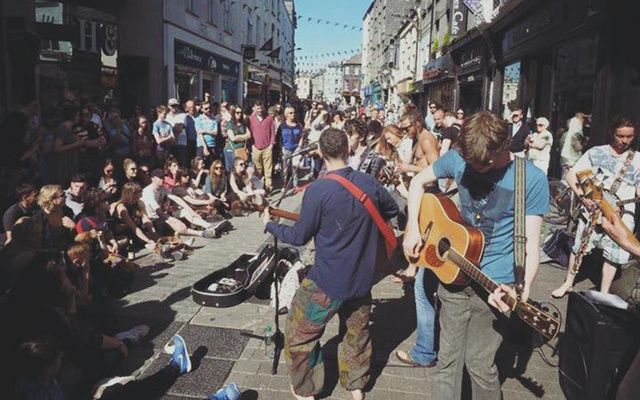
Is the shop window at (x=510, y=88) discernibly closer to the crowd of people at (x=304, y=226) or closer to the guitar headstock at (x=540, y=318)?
the crowd of people at (x=304, y=226)

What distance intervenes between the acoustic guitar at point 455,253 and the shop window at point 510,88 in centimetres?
1183

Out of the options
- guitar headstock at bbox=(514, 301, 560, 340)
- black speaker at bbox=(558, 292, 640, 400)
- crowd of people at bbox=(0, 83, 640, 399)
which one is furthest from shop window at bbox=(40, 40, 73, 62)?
black speaker at bbox=(558, 292, 640, 400)

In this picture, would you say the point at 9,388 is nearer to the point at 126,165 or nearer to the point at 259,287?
the point at 259,287

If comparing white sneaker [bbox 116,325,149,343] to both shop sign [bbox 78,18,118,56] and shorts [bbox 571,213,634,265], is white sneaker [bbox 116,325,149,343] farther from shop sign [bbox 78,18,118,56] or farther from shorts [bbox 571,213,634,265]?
shop sign [bbox 78,18,118,56]

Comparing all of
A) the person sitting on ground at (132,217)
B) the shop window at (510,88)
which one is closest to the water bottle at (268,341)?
the person sitting on ground at (132,217)

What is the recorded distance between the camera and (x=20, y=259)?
418 cm

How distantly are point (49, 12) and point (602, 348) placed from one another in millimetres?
12406

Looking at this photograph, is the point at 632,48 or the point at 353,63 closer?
the point at 632,48

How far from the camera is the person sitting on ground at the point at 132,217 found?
7223mm

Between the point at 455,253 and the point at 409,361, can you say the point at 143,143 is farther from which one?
the point at 455,253

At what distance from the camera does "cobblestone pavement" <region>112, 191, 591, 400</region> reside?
389 cm

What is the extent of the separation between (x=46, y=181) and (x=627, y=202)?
7.45 metres

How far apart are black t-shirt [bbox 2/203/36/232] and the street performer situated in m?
3.24

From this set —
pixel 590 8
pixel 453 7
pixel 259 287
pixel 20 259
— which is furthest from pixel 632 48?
pixel 453 7
